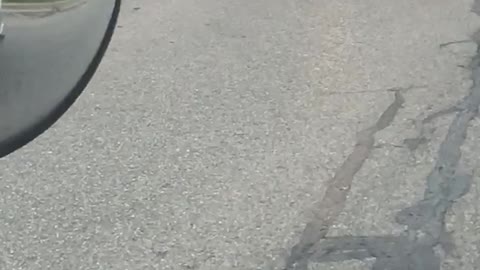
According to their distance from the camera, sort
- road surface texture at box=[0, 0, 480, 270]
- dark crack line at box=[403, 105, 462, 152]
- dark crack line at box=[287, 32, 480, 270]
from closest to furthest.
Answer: dark crack line at box=[287, 32, 480, 270], road surface texture at box=[0, 0, 480, 270], dark crack line at box=[403, 105, 462, 152]

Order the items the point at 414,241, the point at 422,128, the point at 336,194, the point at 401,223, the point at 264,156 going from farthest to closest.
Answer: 1. the point at 422,128
2. the point at 264,156
3. the point at 336,194
4. the point at 401,223
5. the point at 414,241

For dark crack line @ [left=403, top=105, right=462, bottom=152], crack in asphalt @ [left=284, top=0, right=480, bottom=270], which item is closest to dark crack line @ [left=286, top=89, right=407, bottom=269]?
crack in asphalt @ [left=284, top=0, right=480, bottom=270]

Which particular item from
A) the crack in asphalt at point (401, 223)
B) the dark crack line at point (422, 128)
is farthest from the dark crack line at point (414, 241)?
the dark crack line at point (422, 128)

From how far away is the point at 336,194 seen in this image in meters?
3.76

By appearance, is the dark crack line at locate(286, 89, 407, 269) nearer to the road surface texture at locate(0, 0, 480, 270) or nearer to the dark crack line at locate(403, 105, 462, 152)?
the road surface texture at locate(0, 0, 480, 270)

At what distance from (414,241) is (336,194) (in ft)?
1.42

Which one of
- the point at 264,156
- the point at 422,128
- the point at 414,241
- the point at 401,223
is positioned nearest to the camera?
the point at 414,241

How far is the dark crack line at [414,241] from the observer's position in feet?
10.9

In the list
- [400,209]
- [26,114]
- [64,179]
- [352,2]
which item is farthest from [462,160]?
[26,114]

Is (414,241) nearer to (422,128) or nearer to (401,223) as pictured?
(401,223)

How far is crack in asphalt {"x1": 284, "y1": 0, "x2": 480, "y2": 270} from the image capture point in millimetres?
3342

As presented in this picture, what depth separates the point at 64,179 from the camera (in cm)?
402

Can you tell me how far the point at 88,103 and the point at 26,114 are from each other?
3422 millimetres

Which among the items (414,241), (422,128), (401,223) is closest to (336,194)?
(401,223)
